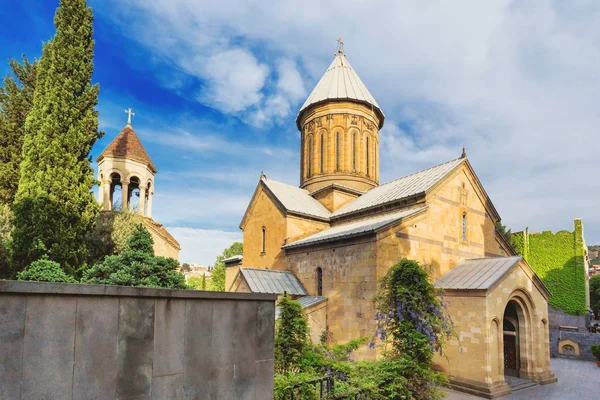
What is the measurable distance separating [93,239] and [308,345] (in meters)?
11.5

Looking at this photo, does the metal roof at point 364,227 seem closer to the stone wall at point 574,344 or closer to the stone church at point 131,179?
the stone church at point 131,179

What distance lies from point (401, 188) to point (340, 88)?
7.14m

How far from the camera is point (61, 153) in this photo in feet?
39.9

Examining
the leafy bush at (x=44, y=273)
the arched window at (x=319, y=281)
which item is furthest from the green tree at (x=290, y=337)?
the leafy bush at (x=44, y=273)

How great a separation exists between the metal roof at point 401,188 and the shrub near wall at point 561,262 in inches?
606

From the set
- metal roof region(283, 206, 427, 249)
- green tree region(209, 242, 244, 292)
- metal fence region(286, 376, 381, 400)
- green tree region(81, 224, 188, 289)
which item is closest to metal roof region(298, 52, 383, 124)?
metal roof region(283, 206, 427, 249)

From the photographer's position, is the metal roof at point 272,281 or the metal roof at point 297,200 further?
the metal roof at point 297,200

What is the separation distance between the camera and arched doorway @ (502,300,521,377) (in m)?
12.0

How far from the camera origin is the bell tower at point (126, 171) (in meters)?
18.7

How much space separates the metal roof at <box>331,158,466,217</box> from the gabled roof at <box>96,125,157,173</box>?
10651 millimetres

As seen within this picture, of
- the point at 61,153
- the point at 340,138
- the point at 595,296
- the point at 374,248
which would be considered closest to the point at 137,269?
the point at 61,153

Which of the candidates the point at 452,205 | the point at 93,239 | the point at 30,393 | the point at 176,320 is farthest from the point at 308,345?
the point at 93,239

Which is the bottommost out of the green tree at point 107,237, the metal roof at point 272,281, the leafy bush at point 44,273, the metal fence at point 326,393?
the metal fence at point 326,393

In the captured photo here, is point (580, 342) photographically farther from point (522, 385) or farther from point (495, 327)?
point (495, 327)
